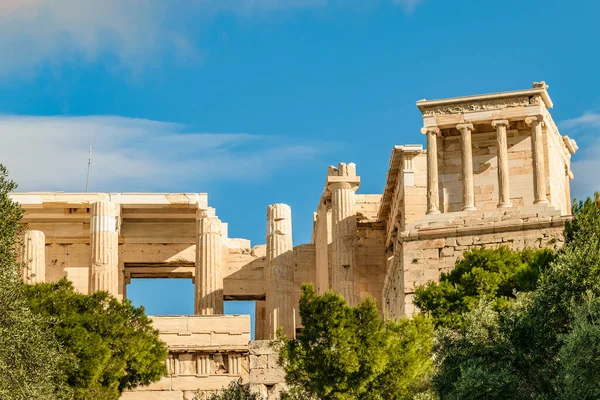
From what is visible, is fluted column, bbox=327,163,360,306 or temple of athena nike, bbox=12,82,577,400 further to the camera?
fluted column, bbox=327,163,360,306

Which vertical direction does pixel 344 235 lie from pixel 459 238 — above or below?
above

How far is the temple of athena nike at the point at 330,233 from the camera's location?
49.4 meters

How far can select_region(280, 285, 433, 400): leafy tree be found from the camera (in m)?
40.1

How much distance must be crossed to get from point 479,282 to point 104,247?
1624cm

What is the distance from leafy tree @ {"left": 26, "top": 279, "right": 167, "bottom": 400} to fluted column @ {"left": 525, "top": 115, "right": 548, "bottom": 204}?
10396 mm

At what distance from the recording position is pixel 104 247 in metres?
58.1

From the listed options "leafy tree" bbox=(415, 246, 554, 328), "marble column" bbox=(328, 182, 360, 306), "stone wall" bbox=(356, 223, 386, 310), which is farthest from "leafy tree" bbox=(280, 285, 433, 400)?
"stone wall" bbox=(356, 223, 386, 310)

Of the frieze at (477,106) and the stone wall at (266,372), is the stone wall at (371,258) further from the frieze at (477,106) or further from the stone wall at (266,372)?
the stone wall at (266,372)

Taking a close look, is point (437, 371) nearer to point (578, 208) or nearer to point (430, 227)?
point (578, 208)

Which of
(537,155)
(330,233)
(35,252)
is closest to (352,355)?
(537,155)

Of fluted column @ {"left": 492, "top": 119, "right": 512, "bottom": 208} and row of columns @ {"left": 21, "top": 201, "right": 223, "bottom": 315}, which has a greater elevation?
fluted column @ {"left": 492, "top": 119, "right": 512, "bottom": 208}

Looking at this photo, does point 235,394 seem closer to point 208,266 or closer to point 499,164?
point 499,164

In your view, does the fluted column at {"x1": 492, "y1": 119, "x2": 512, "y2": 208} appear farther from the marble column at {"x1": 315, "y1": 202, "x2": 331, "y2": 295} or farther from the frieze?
the marble column at {"x1": 315, "y1": 202, "x2": 331, "y2": 295}

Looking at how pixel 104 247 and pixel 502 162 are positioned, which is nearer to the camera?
pixel 502 162
